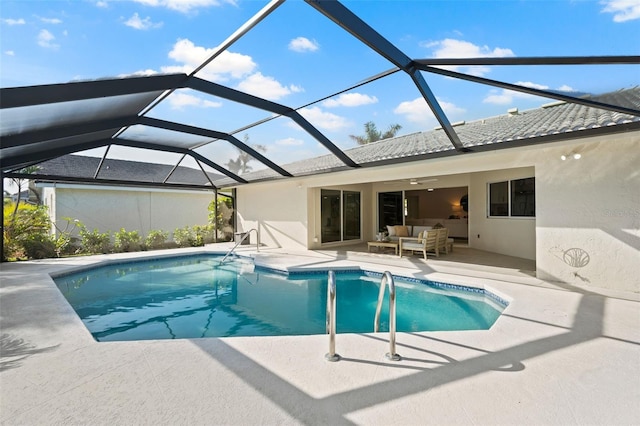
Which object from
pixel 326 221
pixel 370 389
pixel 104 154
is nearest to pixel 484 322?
pixel 370 389

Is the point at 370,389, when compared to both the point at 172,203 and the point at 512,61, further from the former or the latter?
the point at 172,203

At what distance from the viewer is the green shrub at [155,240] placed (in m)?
13.7

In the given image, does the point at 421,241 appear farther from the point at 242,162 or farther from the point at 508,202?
the point at 242,162

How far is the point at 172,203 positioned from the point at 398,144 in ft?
41.8

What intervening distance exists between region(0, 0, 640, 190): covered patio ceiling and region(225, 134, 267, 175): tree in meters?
0.10

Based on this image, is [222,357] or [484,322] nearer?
[222,357]

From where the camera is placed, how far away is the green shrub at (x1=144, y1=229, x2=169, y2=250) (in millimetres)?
13703

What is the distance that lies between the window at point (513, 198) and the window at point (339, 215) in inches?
214

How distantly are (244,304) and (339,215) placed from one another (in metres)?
7.44

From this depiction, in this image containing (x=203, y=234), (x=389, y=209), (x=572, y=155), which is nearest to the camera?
(x=572, y=155)

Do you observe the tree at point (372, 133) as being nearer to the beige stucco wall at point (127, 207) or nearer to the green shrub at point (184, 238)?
the green shrub at point (184, 238)

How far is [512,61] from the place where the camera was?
171 inches

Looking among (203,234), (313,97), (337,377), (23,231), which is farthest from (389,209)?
(23,231)

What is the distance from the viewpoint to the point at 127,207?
50.9 feet
